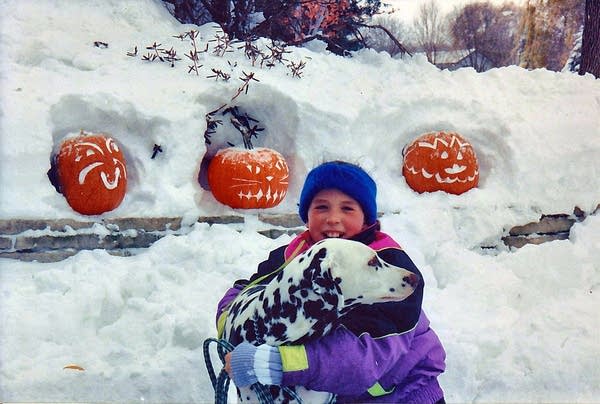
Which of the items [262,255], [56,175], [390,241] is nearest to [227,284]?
[262,255]

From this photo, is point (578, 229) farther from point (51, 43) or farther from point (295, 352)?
point (51, 43)

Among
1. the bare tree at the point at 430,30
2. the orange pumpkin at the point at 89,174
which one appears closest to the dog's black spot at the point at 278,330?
the orange pumpkin at the point at 89,174

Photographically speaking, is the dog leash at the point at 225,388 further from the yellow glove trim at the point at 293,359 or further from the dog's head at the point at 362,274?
the dog's head at the point at 362,274

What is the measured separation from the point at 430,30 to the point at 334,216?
50.0ft

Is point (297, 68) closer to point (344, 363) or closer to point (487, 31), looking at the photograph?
point (344, 363)

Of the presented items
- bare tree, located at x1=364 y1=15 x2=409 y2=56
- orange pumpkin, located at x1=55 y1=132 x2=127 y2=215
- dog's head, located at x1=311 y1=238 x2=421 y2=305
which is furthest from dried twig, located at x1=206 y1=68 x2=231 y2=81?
bare tree, located at x1=364 y1=15 x2=409 y2=56

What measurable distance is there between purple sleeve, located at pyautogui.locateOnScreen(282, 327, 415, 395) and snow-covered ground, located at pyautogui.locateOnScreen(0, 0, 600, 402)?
2.84 ft

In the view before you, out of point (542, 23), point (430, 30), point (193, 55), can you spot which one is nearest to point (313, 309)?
point (193, 55)

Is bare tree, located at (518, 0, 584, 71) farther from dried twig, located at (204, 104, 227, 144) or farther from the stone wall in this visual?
dried twig, located at (204, 104, 227, 144)

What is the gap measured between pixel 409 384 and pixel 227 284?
201 centimetres

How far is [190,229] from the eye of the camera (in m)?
4.36

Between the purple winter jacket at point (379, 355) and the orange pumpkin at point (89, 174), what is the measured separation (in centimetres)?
257

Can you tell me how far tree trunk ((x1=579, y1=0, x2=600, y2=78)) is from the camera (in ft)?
25.9

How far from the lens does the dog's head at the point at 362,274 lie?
1.59 m
